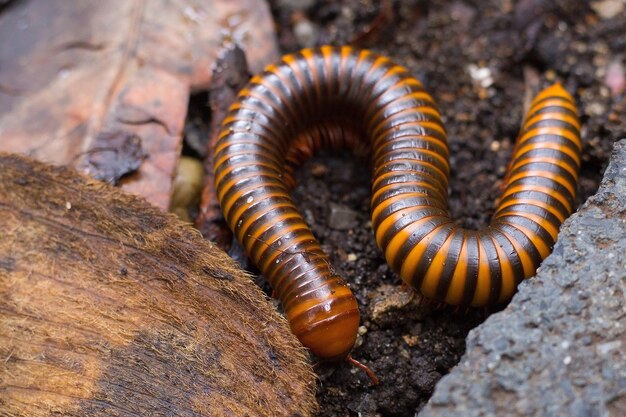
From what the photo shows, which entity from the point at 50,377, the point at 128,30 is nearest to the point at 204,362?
the point at 50,377

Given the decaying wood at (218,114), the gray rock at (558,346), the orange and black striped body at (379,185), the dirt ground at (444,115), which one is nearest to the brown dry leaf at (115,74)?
the decaying wood at (218,114)

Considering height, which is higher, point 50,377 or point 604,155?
point 604,155

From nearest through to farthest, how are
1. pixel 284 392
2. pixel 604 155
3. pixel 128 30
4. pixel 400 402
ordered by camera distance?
1. pixel 284 392
2. pixel 400 402
3. pixel 604 155
4. pixel 128 30

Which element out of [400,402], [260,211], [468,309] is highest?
[260,211]

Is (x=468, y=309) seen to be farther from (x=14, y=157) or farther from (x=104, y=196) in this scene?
(x=14, y=157)

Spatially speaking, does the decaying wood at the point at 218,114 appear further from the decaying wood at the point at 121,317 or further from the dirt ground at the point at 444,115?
the decaying wood at the point at 121,317

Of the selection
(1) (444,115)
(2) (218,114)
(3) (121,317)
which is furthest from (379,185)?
Answer: (3) (121,317)

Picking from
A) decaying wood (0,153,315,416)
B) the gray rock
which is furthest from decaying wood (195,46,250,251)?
the gray rock
